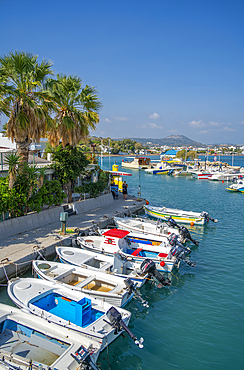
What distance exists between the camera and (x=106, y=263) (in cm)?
1246

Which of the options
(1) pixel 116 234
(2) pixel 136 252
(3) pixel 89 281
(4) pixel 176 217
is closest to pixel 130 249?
(2) pixel 136 252

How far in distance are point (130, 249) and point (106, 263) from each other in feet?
10.2

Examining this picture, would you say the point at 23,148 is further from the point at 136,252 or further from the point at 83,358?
the point at 83,358

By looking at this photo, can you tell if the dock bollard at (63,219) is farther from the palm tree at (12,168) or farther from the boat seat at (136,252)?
the boat seat at (136,252)

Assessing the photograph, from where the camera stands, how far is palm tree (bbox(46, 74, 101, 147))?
20.1m

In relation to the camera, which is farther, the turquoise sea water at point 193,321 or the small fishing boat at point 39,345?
the turquoise sea water at point 193,321

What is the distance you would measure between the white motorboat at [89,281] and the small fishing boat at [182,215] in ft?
44.7

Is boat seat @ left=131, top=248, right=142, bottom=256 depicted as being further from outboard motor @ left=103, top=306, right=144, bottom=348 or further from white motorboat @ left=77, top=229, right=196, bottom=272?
outboard motor @ left=103, top=306, right=144, bottom=348

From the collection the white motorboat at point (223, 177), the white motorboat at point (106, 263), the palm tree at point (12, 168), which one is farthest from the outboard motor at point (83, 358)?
the white motorboat at point (223, 177)

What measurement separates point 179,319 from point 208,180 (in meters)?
59.8

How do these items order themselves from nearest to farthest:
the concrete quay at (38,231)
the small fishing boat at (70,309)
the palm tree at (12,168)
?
the small fishing boat at (70,309)
the concrete quay at (38,231)
the palm tree at (12,168)

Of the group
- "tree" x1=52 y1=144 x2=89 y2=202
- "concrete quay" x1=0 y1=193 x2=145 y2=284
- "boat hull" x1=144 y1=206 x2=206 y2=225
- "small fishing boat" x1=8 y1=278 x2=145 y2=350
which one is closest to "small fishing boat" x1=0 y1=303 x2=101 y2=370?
"small fishing boat" x1=8 y1=278 x2=145 y2=350

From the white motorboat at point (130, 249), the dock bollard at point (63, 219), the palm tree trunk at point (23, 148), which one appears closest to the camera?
the white motorboat at point (130, 249)

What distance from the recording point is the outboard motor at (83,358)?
21.4ft
